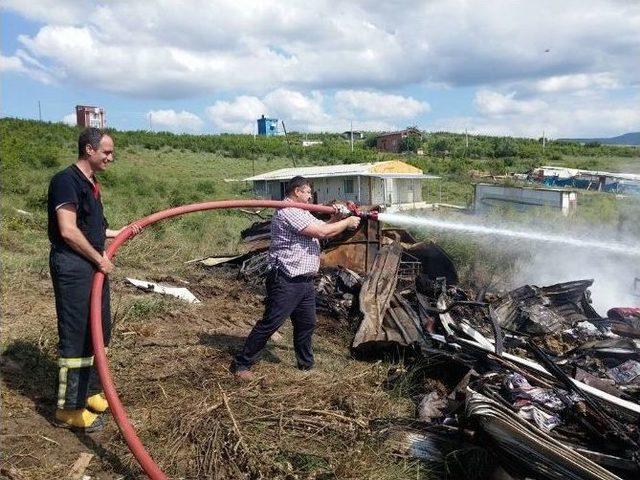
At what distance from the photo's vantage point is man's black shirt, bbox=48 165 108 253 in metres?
3.69

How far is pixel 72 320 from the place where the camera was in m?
3.86

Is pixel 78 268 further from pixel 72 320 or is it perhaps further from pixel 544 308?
pixel 544 308

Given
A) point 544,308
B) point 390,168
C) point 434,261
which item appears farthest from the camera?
point 390,168

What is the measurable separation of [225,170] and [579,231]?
32.8 m

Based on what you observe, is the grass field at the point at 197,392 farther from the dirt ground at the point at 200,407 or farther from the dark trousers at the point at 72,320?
the dark trousers at the point at 72,320

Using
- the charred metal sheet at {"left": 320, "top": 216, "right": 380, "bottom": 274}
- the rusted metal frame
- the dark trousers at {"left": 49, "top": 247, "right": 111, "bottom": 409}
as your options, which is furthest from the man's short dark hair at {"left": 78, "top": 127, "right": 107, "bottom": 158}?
the charred metal sheet at {"left": 320, "top": 216, "right": 380, "bottom": 274}

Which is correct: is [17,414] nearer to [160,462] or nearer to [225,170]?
[160,462]

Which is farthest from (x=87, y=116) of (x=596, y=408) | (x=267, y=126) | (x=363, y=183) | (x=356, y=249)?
(x=596, y=408)

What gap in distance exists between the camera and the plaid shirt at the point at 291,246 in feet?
16.5

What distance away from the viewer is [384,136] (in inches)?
→ 2908

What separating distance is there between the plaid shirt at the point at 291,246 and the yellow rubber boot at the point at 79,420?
196 centimetres

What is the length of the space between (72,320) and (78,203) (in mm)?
810

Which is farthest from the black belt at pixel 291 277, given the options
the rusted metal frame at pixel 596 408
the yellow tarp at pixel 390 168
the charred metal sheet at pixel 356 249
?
the yellow tarp at pixel 390 168

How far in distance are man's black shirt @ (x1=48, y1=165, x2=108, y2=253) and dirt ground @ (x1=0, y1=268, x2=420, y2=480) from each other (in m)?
1.35
